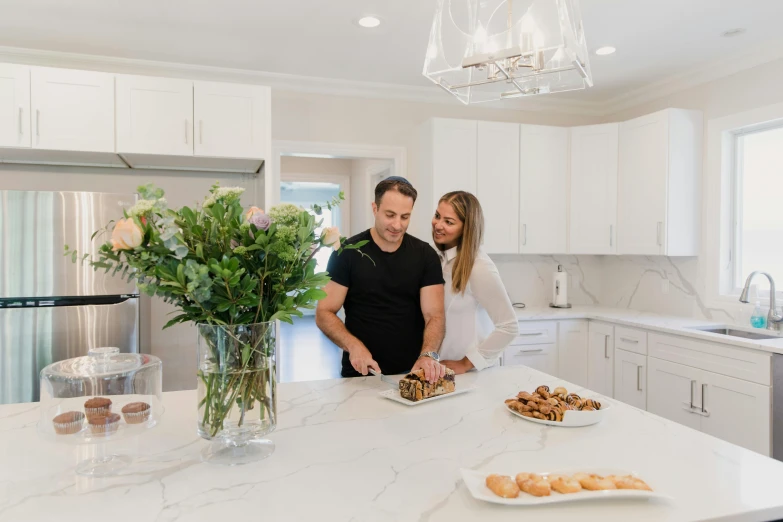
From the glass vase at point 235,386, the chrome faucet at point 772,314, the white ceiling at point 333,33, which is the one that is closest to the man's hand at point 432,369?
the glass vase at point 235,386

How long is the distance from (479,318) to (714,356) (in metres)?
1.71

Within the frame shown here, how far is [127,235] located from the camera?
3.34 ft

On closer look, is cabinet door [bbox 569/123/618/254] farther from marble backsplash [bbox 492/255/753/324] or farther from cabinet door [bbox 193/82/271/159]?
cabinet door [bbox 193/82/271/159]

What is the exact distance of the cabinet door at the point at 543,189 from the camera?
4164 mm

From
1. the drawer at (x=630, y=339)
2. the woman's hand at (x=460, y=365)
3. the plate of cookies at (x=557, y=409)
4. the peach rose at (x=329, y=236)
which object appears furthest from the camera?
the drawer at (x=630, y=339)

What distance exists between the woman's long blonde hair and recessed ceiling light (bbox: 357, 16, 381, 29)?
132cm

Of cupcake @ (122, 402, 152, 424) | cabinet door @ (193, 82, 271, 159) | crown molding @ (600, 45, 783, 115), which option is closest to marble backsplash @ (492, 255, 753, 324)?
crown molding @ (600, 45, 783, 115)

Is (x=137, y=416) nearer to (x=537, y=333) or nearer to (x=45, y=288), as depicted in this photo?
(x=45, y=288)

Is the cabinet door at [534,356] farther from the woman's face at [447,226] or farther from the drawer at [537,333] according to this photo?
the woman's face at [447,226]

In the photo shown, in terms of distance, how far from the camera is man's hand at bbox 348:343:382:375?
5.67 feet

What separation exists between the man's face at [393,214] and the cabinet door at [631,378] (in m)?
2.31

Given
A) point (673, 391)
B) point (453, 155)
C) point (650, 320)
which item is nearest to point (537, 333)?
point (650, 320)

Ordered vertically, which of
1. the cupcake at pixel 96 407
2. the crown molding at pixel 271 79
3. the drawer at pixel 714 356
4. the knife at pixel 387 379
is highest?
the crown molding at pixel 271 79

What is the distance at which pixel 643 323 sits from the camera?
3.49 meters
